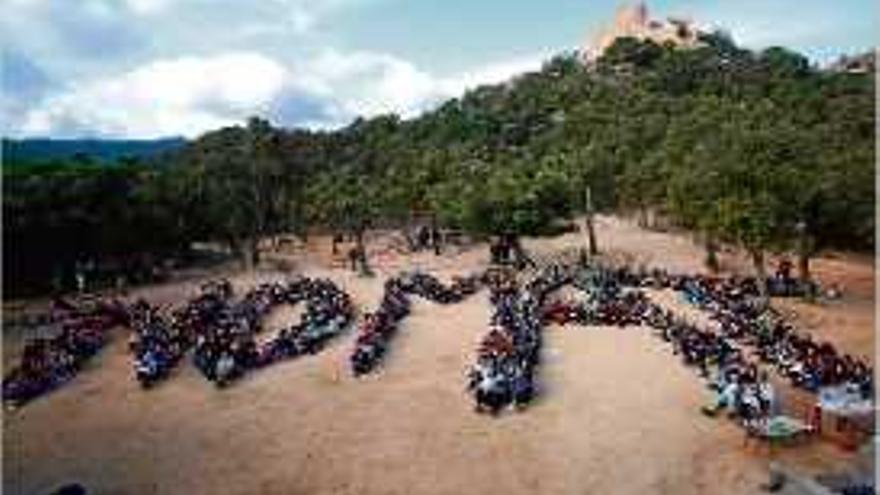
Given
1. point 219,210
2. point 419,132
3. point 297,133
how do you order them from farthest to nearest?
point 419,132
point 297,133
point 219,210

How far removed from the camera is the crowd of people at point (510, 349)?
94.7ft

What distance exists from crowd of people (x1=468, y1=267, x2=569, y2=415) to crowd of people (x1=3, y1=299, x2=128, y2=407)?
10.9m

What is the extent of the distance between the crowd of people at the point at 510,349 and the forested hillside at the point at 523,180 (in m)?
6.97

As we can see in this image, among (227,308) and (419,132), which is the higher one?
(419,132)

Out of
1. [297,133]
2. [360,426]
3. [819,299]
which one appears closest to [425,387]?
[360,426]

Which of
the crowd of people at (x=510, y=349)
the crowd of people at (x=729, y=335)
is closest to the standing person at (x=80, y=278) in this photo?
the crowd of people at (x=510, y=349)

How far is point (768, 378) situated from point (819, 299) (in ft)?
49.1

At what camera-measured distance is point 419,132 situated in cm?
11175

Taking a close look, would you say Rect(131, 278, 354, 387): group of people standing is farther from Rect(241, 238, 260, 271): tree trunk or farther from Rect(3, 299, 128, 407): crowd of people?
Rect(241, 238, 260, 271): tree trunk

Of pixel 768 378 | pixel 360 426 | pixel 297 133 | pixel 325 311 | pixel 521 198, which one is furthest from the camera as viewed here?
pixel 297 133

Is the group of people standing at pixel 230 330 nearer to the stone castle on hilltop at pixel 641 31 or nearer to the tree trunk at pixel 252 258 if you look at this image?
the tree trunk at pixel 252 258

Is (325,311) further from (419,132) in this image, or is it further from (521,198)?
(419,132)

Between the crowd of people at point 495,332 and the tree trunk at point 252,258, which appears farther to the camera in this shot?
the tree trunk at point 252,258

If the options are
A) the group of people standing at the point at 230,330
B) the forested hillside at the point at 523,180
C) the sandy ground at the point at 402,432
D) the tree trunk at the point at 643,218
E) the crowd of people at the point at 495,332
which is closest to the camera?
the sandy ground at the point at 402,432
